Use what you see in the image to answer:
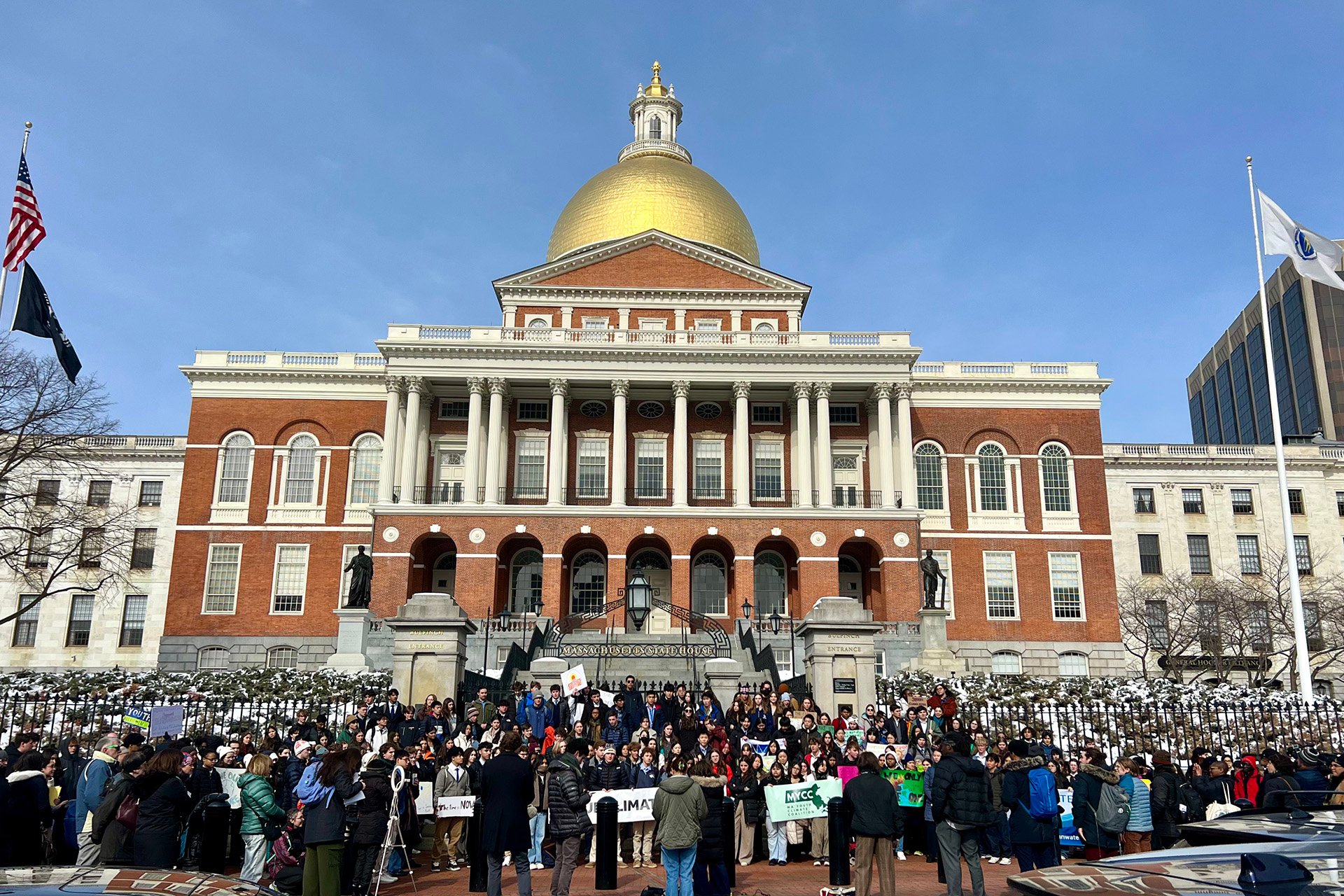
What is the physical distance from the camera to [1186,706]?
914 inches

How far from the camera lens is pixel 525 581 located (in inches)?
1859

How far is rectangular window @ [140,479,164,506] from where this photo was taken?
5456 cm

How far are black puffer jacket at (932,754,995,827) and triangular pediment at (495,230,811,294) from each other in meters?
41.7

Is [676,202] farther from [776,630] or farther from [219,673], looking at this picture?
[219,673]

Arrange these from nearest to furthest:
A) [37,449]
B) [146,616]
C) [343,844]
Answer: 1. [343,844]
2. [37,449]
3. [146,616]

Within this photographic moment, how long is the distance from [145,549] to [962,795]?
2043 inches

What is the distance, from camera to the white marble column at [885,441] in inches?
1799

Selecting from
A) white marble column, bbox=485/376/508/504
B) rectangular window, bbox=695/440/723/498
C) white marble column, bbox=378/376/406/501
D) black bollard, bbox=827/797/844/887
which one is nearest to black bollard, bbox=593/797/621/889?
black bollard, bbox=827/797/844/887

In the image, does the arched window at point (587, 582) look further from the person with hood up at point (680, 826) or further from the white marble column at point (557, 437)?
the person with hood up at point (680, 826)

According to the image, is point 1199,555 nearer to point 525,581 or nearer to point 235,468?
point 525,581

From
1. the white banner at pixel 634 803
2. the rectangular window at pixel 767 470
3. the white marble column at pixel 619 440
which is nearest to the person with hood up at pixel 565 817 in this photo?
the white banner at pixel 634 803

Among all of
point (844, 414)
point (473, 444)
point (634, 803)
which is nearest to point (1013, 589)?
point (844, 414)

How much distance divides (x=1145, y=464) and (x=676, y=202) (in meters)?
27.5

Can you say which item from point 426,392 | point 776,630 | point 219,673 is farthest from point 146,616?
point 776,630
